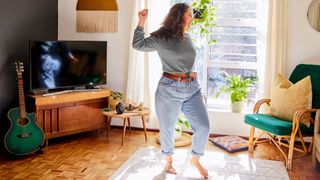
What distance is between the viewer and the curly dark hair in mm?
3070

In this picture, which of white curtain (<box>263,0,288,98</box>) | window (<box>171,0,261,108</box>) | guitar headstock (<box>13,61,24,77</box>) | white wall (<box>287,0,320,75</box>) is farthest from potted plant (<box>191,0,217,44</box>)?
guitar headstock (<box>13,61,24,77</box>)

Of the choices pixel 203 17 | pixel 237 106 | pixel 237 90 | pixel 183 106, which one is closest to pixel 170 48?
pixel 183 106

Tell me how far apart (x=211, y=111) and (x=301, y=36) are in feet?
4.58

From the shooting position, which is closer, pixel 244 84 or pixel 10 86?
pixel 10 86

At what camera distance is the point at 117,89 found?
16.9 ft

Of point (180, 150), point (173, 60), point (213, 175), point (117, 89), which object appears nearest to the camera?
point (173, 60)

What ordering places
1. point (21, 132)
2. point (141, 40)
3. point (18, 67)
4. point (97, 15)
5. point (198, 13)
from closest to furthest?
point (141, 40) → point (21, 132) → point (18, 67) → point (198, 13) → point (97, 15)

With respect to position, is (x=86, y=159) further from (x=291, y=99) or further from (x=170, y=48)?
(x=291, y=99)

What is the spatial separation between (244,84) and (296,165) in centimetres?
120

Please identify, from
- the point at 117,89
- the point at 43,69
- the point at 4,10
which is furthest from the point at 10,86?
the point at 117,89

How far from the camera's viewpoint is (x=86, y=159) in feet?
12.6

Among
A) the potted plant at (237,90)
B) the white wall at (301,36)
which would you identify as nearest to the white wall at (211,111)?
the white wall at (301,36)

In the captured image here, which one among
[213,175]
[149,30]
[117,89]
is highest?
[149,30]

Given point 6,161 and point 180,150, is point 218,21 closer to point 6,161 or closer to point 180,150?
point 180,150
